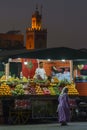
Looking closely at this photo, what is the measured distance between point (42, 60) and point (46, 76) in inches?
30.1

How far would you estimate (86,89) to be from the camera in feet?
83.5

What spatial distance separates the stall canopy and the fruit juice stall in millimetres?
45

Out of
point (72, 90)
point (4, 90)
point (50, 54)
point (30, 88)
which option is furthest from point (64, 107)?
point (50, 54)

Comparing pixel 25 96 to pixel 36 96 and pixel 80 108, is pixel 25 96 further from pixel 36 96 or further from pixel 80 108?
pixel 80 108

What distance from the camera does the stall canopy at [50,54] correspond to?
2305 cm

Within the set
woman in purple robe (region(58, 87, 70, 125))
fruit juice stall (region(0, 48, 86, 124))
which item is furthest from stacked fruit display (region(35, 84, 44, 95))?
woman in purple robe (region(58, 87, 70, 125))

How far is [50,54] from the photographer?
2373cm

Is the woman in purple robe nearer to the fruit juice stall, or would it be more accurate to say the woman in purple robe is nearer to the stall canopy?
the fruit juice stall

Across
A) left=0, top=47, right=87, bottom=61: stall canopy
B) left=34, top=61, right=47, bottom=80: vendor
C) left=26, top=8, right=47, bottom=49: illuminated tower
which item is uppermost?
left=26, top=8, right=47, bottom=49: illuminated tower

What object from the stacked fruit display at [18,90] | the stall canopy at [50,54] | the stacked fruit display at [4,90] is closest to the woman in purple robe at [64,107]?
the stacked fruit display at [18,90]

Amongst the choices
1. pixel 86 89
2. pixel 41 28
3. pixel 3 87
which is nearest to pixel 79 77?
pixel 86 89

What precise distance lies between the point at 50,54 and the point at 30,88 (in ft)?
5.75

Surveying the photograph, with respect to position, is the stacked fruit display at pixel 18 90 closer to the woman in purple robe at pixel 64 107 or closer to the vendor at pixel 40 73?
the vendor at pixel 40 73

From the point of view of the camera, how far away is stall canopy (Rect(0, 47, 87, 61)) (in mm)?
23047
